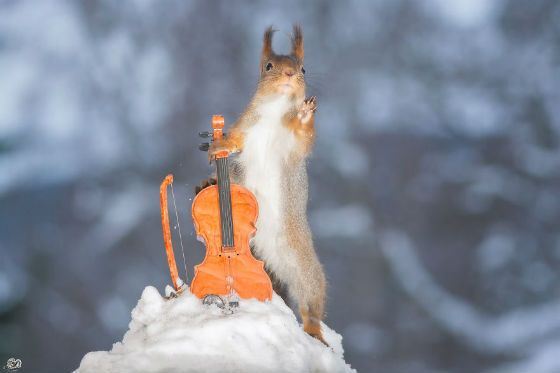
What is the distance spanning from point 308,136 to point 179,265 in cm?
105

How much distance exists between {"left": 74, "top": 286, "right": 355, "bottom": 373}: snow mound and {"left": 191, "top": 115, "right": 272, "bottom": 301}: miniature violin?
0.28 ft

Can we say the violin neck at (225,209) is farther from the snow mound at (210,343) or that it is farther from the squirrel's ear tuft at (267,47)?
the squirrel's ear tuft at (267,47)

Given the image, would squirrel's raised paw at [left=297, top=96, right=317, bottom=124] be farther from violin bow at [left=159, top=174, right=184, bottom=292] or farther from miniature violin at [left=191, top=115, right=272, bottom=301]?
violin bow at [left=159, top=174, right=184, bottom=292]

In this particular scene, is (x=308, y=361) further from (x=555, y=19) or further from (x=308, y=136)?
(x=555, y=19)

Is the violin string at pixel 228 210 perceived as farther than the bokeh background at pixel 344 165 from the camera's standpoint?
No

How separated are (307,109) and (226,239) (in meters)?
0.64

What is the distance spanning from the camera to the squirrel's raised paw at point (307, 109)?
2850 mm

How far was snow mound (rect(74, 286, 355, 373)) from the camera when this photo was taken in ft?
7.79

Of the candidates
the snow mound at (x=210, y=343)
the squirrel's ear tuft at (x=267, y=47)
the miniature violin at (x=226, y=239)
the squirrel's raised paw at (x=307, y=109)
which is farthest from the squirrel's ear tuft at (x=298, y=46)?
the snow mound at (x=210, y=343)

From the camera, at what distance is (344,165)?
11.6 ft

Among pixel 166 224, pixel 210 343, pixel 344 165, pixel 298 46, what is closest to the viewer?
pixel 210 343

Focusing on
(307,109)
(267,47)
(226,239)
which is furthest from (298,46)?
(226,239)

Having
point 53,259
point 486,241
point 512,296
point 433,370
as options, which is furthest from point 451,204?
point 53,259

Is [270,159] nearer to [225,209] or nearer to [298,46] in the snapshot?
[225,209]
